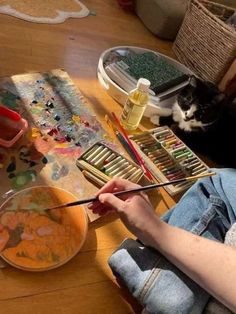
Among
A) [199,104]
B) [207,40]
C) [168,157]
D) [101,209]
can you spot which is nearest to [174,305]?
[101,209]

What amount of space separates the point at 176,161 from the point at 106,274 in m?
0.41

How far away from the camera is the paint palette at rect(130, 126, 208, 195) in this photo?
3.43 ft

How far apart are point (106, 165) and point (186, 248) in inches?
14.6

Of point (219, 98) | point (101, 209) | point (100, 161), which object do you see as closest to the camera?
point (101, 209)

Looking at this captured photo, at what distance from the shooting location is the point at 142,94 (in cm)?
112

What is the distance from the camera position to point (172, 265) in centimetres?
69

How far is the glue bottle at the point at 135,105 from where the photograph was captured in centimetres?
110

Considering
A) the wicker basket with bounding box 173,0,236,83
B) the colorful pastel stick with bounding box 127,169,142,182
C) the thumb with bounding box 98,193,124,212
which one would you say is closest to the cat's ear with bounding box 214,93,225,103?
the wicker basket with bounding box 173,0,236,83

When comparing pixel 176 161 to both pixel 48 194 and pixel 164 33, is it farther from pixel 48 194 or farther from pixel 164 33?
pixel 164 33

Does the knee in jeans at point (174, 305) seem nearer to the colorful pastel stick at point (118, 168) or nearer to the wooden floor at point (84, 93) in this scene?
the wooden floor at point (84, 93)

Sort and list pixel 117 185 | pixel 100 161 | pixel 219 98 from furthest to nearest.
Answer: pixel 219 98
pixel 100 161
pixel 117 185

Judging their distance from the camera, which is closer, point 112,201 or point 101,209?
point 112,201

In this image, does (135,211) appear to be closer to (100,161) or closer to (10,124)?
(100,161)

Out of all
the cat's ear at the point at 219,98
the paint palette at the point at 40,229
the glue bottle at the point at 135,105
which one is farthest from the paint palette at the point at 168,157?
the paint palette at the point at 40,229
